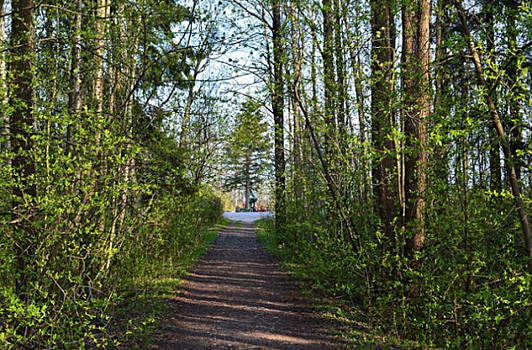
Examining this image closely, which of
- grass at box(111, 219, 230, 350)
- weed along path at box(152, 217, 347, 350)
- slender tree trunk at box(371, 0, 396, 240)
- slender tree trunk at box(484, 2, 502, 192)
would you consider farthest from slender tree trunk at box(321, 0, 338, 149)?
grass at box(111, 219, 230, 350)

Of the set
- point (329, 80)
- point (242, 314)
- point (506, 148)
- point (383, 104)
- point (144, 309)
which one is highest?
point (329, 80)

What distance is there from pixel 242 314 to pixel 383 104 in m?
4.00

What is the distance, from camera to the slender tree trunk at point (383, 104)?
6.62 meters

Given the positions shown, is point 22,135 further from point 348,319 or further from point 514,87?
point 514,87

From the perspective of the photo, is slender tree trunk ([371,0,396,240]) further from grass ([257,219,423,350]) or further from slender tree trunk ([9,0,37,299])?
slender tree trunk ([9,0,37,299])

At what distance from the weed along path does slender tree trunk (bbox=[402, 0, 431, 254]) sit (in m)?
1.88

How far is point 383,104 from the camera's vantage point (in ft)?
20.8

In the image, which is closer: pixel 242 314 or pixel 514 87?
pixel 514 87

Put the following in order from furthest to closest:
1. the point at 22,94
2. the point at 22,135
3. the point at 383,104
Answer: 1. the point at 383,104
2. the point at 22,94
3. the point at 22,135

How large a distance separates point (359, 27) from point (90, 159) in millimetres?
4180

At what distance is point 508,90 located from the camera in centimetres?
477

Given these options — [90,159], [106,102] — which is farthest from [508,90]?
[106,102]

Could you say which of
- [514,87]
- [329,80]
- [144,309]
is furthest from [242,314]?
[514,87]

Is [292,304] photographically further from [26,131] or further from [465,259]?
[26,131]
